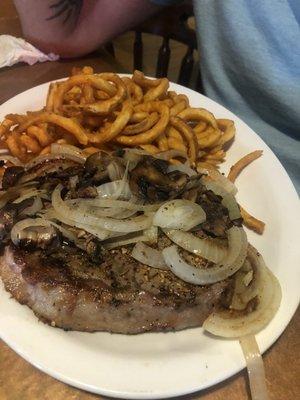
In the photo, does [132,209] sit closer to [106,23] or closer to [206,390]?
[206,390]

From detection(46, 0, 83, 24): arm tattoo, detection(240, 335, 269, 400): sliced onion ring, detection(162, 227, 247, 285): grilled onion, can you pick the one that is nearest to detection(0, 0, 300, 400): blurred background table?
detection(240, 335, 269, 400): sliced onion ring

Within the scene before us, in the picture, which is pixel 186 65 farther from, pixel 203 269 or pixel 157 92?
pixel 203 269

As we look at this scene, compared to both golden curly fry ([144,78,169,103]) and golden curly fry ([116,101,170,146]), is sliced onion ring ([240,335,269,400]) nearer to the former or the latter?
golden curly fry ([116,101,170,146])

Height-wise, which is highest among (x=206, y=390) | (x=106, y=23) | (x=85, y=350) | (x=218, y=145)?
(x=106, y=23)

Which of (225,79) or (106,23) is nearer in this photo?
(225,79)

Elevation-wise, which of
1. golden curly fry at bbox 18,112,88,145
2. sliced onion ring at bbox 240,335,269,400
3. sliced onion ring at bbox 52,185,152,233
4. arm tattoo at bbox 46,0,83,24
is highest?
arm tattoo at bbox 46,0,83,24

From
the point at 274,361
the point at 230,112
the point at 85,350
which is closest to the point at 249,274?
the point at 274,361

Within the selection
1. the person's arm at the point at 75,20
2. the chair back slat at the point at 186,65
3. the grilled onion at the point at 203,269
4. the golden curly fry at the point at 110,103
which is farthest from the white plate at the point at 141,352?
the person's arm at the point at 75,20
